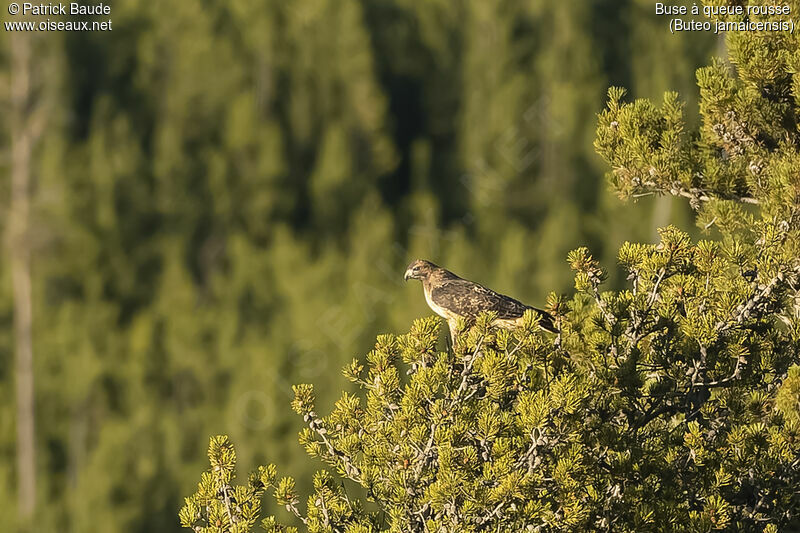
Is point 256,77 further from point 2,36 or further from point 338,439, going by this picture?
point 338,439

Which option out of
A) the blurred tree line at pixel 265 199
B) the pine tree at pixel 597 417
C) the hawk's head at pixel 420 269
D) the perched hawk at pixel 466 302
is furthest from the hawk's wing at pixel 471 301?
the blurred tree line at pixel 265 199

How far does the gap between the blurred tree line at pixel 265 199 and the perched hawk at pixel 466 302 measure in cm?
2374

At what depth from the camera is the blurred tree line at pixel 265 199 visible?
41.3 meters

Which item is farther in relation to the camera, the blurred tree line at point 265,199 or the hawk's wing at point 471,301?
the blurred tree line at point 265,199

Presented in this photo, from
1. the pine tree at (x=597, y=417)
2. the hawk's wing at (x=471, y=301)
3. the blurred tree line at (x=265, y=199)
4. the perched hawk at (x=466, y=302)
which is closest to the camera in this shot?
the pine tree at (x=597, y=417)

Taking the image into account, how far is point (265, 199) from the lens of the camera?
62094 millimetres

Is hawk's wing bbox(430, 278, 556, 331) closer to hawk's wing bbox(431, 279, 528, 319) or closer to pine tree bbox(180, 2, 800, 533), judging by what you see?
hawk's wing bbox(431, 279, 528, 319)

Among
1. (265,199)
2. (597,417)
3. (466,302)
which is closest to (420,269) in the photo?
(466,302)

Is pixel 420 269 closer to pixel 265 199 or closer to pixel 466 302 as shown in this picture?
pixel 466 302

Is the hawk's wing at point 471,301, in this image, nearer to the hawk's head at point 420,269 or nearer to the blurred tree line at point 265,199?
the hawk's head at point 420,269

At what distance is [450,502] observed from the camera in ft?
22.3

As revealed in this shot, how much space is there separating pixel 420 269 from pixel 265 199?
53.3 meters

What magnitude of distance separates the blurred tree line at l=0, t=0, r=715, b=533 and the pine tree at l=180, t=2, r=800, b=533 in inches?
991

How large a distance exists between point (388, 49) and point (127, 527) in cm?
4633
